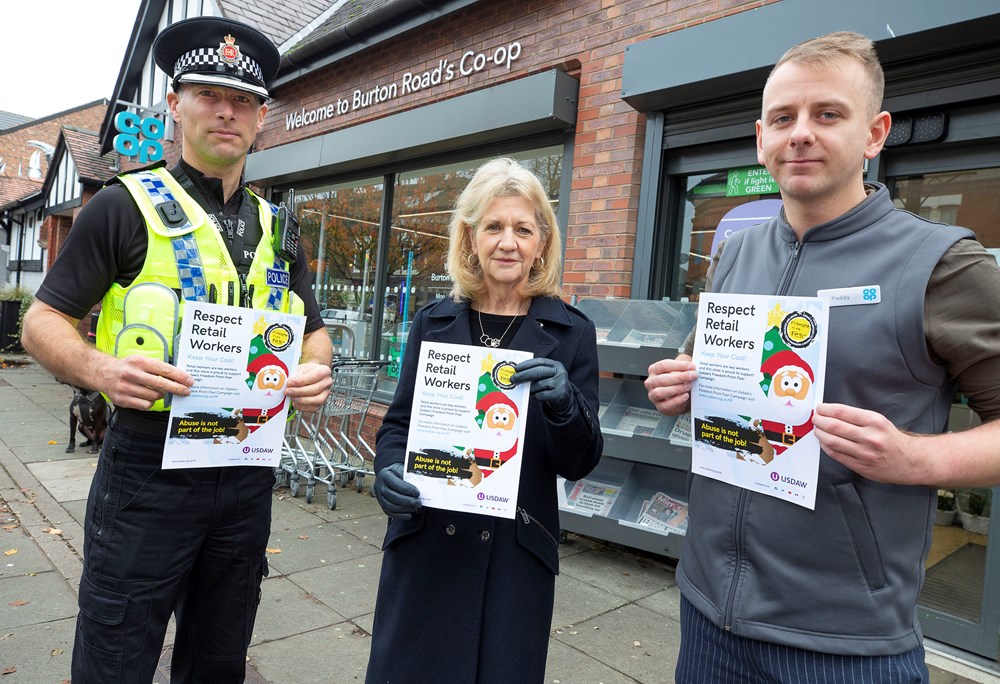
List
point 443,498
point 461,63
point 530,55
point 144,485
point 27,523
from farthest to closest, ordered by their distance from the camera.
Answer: point 461,63 < point 530,55 < point 27,523 < point 144,485 < point 443,498

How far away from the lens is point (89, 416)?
708 cm

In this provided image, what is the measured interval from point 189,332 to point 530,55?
4.77m

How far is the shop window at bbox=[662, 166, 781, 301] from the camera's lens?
14.7 feet

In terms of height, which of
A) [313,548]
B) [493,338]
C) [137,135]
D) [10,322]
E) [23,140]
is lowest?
[313,548]

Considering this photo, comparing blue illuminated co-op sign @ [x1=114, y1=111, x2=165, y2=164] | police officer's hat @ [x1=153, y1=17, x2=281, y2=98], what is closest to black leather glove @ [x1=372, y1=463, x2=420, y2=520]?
police officer's hat @ [x1=153, y1=17, x2=281, y2=98]

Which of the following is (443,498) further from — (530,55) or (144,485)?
(530,55)

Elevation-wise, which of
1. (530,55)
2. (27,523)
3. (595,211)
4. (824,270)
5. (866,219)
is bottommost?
(27,523)

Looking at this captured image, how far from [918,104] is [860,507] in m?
3.24

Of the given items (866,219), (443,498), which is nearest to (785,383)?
(866,219)

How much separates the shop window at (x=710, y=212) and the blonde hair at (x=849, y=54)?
2994mm

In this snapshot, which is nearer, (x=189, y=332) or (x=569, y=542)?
(x=189, y=332)

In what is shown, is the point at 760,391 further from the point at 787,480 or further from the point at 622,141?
the point at 622,141

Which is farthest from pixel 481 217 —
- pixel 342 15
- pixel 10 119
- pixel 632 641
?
pixel 10 119

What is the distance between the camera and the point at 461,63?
20.9 ft
